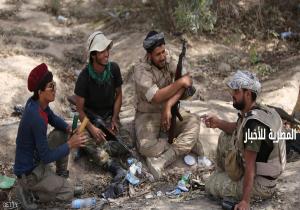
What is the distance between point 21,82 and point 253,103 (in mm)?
4946

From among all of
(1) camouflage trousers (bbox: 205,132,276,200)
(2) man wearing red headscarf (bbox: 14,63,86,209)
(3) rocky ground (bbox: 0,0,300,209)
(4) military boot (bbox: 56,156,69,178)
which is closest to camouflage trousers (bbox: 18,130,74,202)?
(2) man wearing red headscarf (bbox: 14,63,86,209)

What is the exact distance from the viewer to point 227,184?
3945 mm

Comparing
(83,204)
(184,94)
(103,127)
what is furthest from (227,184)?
(103,127)

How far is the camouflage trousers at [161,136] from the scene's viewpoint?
4969 millimetres

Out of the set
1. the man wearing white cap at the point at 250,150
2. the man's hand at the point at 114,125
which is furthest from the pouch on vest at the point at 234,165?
the man's hand at the point at 114,125

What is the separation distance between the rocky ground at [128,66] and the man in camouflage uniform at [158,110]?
0.66 feet

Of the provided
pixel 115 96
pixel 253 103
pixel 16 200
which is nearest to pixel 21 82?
pixel 115 96

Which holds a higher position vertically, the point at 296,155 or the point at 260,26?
the point at 260,26

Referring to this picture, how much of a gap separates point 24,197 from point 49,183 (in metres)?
0.26

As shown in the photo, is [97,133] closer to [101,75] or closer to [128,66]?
[101,75]

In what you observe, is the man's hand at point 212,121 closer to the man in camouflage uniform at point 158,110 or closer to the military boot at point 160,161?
the man in camouflage uniform at point 158,110

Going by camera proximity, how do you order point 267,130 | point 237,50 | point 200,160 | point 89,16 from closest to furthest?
1. point 267,130
2. point 200,160
3. point 237,50
4. point 89,16

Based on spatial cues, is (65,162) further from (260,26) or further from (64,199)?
(260,26)

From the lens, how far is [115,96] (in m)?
5.27
